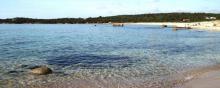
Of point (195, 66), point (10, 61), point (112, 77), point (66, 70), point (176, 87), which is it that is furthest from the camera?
point (10, 61)

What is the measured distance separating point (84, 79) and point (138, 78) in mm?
3209

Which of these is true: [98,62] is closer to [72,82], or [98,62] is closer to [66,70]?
[66,70]

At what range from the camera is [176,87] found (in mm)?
18781

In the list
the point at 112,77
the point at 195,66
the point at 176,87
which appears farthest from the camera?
the point at 195,66

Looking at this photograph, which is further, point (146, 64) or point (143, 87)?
point (146, 64)

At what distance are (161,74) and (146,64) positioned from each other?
15.4ft

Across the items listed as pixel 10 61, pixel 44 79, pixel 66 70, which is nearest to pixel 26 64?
pixel 10 61

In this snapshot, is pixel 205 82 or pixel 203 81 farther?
pixel 203 81

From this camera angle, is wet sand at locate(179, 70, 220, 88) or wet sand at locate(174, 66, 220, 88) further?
wet sand at locate(174, 66, 220, 88)

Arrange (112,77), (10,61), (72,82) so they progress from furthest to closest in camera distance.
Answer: (10,61), (112,77), (72,82)

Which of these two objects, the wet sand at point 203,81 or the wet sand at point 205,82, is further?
the wet sand at point 203,81

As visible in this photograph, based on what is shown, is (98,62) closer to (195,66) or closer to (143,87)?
(195,66)

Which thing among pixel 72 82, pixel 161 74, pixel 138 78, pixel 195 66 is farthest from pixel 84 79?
pixel 195 66

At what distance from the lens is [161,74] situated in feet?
77.8
